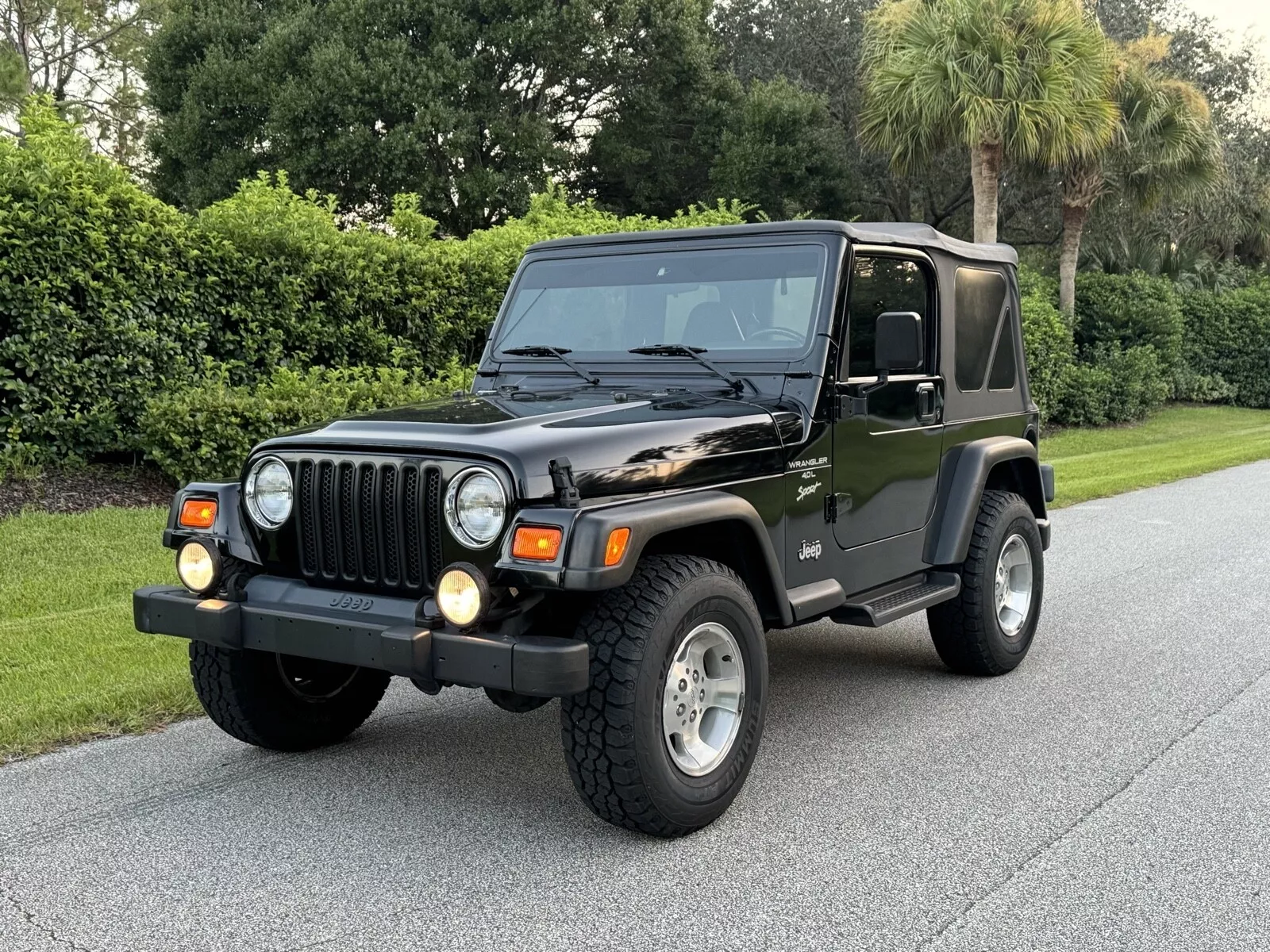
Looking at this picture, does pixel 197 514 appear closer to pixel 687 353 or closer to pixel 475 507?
pixel 475 507

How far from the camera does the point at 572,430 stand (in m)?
3.93

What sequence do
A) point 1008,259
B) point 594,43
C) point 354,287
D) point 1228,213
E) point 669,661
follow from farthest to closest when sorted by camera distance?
point 1228,213 → point 594,43 → point 354,287 → point 1008,259 → point 669,661

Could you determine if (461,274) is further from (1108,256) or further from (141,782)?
(1108,256)

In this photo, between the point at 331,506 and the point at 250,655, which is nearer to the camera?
the point at 331,506

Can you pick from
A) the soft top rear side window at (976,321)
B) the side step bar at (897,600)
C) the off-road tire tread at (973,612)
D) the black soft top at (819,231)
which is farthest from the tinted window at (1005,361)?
the side step bar at (897,600)

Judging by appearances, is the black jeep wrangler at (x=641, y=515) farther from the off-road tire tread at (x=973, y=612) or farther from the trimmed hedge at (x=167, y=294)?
the trimmed hedge at (x=167, y=294)

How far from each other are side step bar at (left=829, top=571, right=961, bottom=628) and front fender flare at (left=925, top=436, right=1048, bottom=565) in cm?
11

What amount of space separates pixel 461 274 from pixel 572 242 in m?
6.96

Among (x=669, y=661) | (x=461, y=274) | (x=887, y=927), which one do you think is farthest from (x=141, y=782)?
(x=461, y=274)

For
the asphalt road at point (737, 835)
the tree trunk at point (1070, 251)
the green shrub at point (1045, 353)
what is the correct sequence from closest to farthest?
1. the asphalt road at point (737, 835)
2. the green shrub at point (1045, 353)
3. the tree trunk at point (1070, 251)

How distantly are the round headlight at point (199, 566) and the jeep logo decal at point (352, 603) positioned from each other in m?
0.49

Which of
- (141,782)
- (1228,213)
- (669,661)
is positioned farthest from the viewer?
(1228,213)

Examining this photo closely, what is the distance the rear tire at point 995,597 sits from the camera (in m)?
5.64

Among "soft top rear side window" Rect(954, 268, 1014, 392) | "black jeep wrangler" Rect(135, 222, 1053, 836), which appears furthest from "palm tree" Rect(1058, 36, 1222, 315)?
"black jeep wrangler" Rect(135, 222, 1053, 836)
